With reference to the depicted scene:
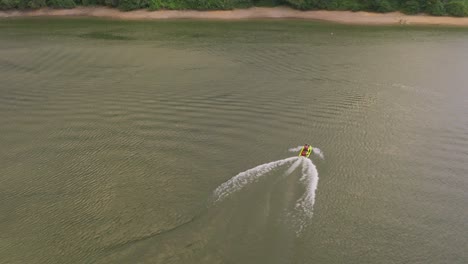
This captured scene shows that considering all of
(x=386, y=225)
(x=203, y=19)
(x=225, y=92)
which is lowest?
(x=386, y=225)

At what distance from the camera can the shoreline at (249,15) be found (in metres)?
24.6

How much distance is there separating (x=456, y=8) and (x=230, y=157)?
905 inches

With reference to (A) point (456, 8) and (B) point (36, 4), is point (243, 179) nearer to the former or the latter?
(A) point (456, 8)

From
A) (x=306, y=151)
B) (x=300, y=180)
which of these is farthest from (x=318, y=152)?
(x=300, y=180)

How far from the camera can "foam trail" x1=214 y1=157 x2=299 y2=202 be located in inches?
285

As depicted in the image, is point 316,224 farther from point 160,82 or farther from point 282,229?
point 160,82

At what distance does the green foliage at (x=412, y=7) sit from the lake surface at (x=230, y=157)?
9623 mm

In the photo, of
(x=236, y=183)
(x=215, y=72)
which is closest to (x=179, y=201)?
(x=236, y=183)

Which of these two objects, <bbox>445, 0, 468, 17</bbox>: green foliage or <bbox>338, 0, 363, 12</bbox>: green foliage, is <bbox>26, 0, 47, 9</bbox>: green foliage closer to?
<bbox>338, 0, 363, 12</bbox>: green foliage

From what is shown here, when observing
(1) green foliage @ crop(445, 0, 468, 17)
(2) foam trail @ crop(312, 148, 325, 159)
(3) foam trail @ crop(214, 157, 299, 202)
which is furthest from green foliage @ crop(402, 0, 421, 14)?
(3) foam trail @ crop(214, 157, 299, 202)

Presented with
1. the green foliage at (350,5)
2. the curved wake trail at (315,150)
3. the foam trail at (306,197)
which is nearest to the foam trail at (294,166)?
the foam trail at (306,197)

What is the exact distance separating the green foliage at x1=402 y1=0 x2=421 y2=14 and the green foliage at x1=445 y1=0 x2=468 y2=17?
1831 mm

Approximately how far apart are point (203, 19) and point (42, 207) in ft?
68.3

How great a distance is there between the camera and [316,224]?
6.59m
